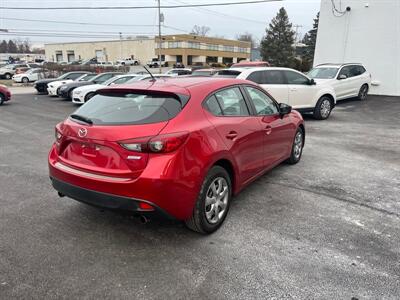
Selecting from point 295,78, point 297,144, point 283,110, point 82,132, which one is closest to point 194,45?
point 295,78

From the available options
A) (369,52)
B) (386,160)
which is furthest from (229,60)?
(386,160)

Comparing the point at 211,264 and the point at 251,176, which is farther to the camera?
the point at 251,176

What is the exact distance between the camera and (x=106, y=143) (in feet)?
10.1

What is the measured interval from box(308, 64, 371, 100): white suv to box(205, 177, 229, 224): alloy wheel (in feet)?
34.6

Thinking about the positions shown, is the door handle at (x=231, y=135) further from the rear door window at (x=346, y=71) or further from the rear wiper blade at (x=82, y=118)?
the rear door window at (x=346, y=71)

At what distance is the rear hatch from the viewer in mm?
3000

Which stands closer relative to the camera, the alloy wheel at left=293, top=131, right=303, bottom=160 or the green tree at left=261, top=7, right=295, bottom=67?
the alloy wheel at left=293, top=131, right=303, bottom=160

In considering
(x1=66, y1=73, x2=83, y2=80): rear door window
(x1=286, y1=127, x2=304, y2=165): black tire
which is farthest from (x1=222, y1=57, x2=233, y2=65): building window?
(x1=286, y1=127, x2=304, y2=165): black tire

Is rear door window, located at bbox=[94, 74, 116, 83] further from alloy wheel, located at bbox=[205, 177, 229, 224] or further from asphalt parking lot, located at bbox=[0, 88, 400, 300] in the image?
alloy wheel, located at bbox=[205, 177, 229, 224]

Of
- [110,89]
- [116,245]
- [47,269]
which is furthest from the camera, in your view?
[110,89]

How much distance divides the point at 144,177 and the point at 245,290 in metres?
1.26

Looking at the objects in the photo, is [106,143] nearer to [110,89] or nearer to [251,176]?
[110,89]

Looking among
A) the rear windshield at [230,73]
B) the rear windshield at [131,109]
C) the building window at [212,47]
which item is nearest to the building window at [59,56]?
the building window at [212,47]

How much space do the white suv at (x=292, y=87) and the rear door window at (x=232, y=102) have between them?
17.6 feet
